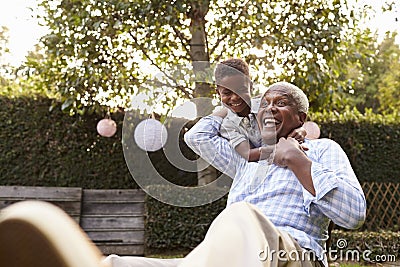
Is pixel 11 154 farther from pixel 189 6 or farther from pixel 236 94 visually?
pixel 236 94

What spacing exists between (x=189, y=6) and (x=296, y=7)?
1054 mm

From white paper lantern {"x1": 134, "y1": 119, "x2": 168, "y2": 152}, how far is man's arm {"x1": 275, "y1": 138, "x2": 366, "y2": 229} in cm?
103

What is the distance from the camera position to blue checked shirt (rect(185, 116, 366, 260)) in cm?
168

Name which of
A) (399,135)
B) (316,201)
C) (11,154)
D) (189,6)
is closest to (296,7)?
(189,6)

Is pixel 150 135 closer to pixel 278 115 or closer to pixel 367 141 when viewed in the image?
pixel 278 115

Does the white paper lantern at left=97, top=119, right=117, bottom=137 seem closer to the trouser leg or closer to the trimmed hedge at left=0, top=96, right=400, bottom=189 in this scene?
the trimmed hedge at left=0, top=96, right=400, bottom=189

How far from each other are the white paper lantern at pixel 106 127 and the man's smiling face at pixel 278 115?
4.22m

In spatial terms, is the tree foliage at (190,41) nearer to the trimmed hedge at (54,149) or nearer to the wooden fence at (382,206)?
the trimmed hedge at (54,149)

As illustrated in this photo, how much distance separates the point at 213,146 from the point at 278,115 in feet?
1.13

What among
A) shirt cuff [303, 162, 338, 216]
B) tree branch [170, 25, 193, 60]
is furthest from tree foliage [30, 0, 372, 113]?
shirt cuff [303, 162, 338, 216]

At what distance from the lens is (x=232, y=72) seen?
6.73ft

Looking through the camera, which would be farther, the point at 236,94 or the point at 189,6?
the point at 189,6

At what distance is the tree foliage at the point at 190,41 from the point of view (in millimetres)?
5609

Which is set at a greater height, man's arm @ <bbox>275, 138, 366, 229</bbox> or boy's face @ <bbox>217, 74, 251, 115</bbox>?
boy's face @ <bbox>217, 74, 251, 115</bbox>
